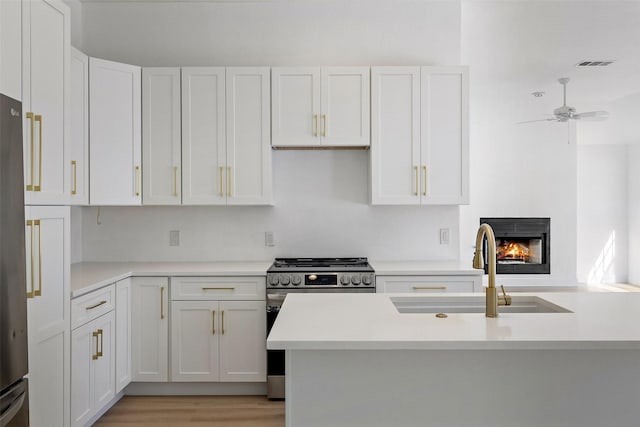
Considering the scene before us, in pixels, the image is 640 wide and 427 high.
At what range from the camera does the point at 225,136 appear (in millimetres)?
3611

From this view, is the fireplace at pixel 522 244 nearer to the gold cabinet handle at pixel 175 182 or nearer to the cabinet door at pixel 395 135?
the cabinet door at pixel 395 135

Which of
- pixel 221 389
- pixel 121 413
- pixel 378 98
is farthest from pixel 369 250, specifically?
pixel 121 413

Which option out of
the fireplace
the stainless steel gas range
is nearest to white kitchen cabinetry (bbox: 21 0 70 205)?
the stainless steel gas range

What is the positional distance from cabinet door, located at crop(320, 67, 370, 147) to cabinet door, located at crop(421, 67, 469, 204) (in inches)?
17.6

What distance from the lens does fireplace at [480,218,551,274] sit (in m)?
8.12

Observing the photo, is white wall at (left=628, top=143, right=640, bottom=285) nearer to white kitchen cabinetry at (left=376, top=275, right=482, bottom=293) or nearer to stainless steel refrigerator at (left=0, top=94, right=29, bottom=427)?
white kitchen cabinetry at (left=376, top=275, right=482, bottom=293)

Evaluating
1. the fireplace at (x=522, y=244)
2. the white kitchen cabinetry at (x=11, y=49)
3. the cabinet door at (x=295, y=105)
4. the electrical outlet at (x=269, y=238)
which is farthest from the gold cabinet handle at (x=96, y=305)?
the fireplace at (x=522, y=244)

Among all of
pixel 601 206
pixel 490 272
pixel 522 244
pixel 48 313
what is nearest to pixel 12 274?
pixel 48 313

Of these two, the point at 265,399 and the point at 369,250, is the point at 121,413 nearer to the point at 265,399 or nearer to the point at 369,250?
the point at 265,399

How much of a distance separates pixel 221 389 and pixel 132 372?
626 mm

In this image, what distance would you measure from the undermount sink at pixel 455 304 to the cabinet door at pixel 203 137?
6.12 ft

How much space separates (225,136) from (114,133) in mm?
763

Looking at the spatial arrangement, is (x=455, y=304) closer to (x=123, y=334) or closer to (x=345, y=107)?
(x=345, y=107)

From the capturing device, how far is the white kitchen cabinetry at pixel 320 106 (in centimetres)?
359
